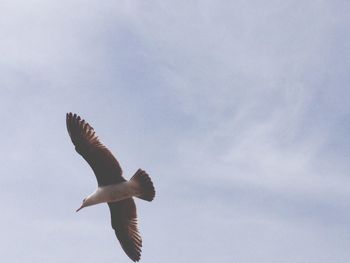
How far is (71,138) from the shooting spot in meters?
16.4

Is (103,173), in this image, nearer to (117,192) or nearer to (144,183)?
(117,192)

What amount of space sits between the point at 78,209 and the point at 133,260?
7.48ft

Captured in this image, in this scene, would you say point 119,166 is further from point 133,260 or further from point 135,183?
point 133,260

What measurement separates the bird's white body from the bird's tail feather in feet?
0.39

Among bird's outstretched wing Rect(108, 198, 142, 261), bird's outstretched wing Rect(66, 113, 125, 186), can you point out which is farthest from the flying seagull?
bird's outstretched wing Rect(108, 198, 142, 261)

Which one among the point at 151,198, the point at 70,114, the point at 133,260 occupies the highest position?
the point at 70,114

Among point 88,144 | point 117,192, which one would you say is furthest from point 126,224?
point 88,144

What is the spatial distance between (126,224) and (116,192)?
1.90 m

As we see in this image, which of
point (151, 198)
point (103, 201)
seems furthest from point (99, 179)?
point (151, 198)

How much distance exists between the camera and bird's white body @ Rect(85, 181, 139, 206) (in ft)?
53.2

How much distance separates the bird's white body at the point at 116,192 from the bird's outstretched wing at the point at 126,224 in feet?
4.00

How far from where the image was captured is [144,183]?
16.2 metres

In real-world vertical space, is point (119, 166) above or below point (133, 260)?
above

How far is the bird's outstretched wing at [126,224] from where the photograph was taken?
1761cm
